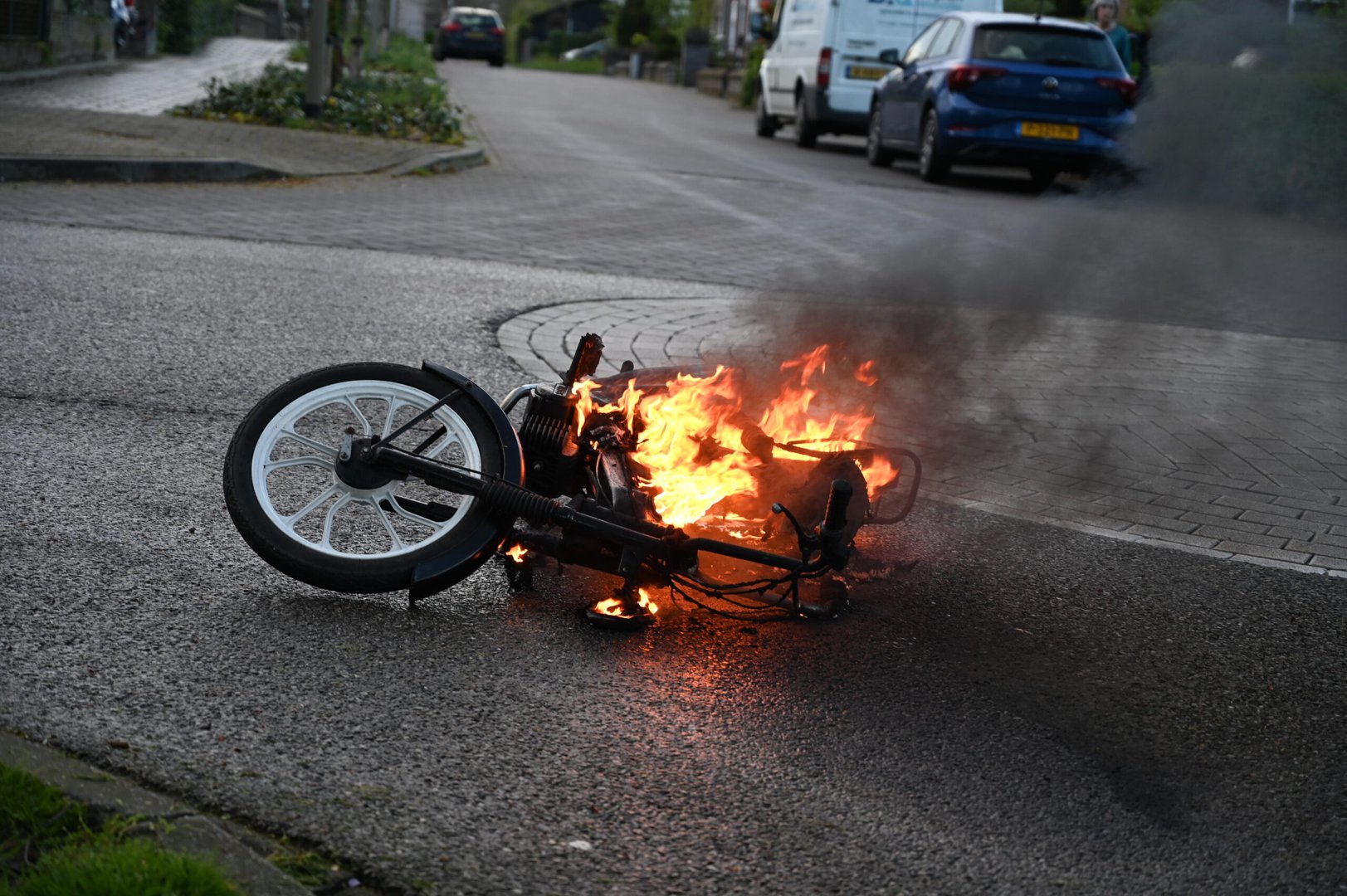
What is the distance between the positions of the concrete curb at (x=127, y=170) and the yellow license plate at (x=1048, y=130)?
22.1 ft

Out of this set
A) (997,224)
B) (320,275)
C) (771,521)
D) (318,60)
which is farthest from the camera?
(318,60)

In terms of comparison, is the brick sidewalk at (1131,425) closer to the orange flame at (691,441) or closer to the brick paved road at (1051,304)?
the brick paved road at (1051,304)

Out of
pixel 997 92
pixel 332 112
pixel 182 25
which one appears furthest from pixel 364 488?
pixel 182 25

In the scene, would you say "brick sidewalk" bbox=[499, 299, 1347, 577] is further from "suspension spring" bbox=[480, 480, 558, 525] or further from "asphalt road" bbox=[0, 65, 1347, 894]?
"suspension spring" bbox=[480, 480, 558, 525]

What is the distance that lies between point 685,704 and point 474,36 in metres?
50.2

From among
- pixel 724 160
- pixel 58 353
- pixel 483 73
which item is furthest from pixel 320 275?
pixel 483 73

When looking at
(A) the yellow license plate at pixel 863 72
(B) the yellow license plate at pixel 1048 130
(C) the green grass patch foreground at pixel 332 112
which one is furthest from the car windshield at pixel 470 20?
(B) the yellow license plate at pixel 1048 130

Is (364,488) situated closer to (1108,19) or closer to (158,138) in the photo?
(1108,19)

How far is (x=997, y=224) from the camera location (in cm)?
759

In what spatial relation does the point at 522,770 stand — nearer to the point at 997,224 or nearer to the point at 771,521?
the point at 771,521

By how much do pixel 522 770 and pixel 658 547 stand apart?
33.3 inches

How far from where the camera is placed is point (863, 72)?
20.2 meters

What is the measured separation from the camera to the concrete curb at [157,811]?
2.54m

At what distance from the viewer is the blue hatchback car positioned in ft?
44.0
